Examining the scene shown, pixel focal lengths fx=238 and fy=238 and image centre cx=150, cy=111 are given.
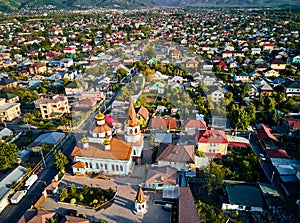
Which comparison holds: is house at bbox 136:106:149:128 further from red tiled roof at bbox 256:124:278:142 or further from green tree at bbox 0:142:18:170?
green tree at bbox 0:142:18:170

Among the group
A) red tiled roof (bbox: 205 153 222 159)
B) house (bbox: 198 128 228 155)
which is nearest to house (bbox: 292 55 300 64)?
house (bbox: 198 128 228 155)

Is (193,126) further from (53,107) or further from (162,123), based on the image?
(53,107)

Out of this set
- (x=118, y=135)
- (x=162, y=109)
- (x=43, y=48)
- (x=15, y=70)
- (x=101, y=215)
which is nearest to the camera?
(x=101, y=215)

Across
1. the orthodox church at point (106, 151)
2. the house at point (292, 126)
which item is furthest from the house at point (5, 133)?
the house at point (292, 126)

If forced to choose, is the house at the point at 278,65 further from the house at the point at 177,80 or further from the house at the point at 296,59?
the house at the point at 177,80

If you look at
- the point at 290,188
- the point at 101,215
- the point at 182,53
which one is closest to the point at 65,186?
the point at 101,215

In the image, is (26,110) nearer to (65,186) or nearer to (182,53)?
(65,186)
